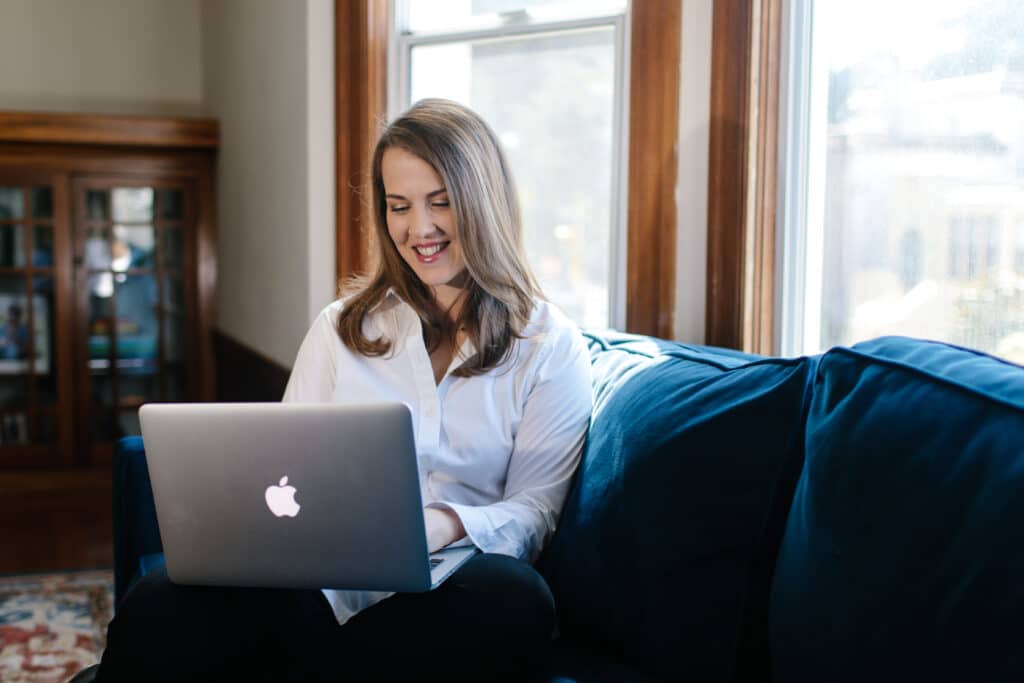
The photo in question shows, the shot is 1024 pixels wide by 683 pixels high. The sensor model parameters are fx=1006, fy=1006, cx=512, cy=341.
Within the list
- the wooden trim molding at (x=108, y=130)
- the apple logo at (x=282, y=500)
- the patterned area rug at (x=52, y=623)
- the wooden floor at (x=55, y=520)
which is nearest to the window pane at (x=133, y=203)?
the wooden trim molding at (x=108, y=130)

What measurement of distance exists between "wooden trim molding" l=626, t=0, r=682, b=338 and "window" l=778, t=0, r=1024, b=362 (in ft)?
0.82

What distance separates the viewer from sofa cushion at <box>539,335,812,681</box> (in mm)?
1250

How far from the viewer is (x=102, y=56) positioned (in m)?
4.72

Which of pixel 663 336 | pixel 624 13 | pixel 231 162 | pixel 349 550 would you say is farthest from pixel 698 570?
pixel 231 162

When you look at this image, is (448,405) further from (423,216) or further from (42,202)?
(42,202)

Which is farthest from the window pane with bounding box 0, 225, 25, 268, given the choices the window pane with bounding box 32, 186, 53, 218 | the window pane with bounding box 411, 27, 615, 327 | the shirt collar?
the shirt collar

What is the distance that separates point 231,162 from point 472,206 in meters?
2.74

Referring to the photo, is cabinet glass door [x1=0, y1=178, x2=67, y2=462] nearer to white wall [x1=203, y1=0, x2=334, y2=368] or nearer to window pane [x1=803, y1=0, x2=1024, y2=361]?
white wall [x1=203, y1=0, x2=334, y2=368]

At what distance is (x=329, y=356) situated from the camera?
178cm

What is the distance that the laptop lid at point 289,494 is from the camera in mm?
1171

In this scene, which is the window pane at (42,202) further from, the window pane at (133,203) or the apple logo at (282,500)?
the apple logo at (282,500)

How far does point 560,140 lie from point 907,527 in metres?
1.60

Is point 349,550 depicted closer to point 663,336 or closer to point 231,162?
point 663,336

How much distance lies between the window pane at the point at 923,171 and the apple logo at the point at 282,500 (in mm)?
1007
